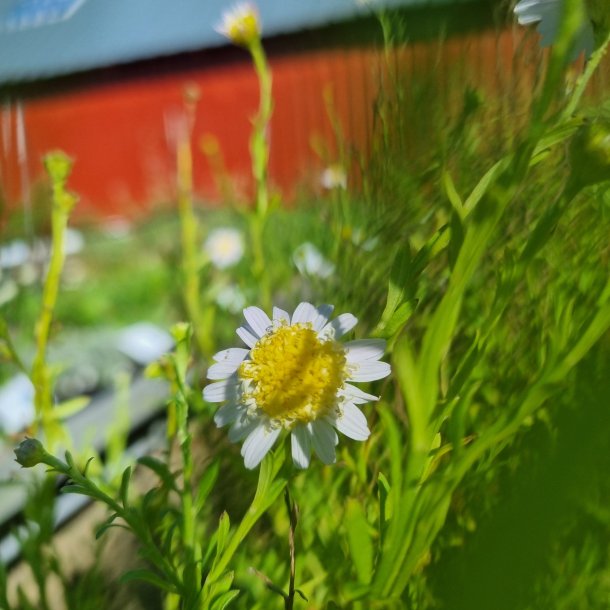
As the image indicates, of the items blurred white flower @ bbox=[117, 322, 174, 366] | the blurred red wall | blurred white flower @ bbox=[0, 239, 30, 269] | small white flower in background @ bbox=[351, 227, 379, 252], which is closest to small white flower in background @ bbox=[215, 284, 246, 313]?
small white flower in background @ bbox=[351, 227, 379, 252]

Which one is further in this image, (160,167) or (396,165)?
(160,167)

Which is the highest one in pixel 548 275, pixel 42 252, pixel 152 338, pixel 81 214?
pixel 548 275

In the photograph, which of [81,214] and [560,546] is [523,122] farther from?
[81,214]

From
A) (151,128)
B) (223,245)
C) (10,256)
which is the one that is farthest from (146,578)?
(151,128)

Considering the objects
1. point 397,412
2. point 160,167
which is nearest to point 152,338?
point 397,412

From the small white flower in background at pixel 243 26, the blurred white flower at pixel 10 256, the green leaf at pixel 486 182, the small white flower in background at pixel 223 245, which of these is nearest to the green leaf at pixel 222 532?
the green leaf at pixel 486 182

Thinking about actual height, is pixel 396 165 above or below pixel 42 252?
above
